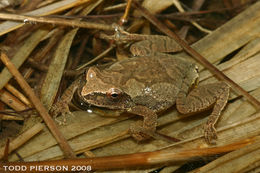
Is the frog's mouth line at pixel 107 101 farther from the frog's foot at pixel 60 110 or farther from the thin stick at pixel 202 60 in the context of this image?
the thin stick at pixel 202 60

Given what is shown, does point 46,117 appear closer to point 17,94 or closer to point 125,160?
point 17,94

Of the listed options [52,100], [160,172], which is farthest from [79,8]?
[160,172]

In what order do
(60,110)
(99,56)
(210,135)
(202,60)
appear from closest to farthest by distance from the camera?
(210,135)
(60,110)
(202,60)
(99,56)

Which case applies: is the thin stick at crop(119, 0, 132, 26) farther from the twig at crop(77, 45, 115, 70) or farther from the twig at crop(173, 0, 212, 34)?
the twig at crop(173, 0, 212, 34)

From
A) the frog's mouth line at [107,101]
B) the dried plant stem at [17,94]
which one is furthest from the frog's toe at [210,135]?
the dried plant stem at [17,94]

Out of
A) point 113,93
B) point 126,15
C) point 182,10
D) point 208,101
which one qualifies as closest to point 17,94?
point 113,93

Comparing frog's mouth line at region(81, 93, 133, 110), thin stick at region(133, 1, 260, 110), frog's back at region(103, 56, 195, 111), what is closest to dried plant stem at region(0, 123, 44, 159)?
frog's mouth line at region(81, 93, 133, 110)
